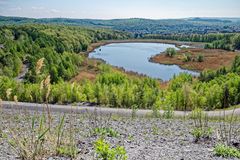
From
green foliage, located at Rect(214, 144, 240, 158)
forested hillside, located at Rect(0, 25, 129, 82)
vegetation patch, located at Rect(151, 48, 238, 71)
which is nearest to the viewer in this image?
green foliage, located at Rect(214, 144, 240, 158)

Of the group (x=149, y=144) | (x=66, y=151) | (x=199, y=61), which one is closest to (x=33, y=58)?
(x=199, y=61)

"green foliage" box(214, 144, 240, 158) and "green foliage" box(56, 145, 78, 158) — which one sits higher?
"green foliage" box(56, 145, 78, 158)

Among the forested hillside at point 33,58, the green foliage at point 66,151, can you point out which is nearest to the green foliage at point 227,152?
the green foliage at point 66,151

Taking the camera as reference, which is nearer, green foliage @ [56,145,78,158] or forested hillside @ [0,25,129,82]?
green foliage @ [56,145,78,158]

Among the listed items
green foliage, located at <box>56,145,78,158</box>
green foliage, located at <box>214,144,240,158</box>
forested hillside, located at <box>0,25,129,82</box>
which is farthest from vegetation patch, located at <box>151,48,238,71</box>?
green foliage, located at <box>56,145,78,158</box>

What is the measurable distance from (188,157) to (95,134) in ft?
15.1

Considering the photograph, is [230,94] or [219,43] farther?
[219,43]

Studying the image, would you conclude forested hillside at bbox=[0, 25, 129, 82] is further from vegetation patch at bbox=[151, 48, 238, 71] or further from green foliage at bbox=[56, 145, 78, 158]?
green foliage at bbox=[56, 145, 78, 158]

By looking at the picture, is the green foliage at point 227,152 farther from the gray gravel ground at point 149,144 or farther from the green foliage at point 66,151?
the green foliage at point 66,151

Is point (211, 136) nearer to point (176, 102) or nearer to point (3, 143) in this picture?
point (3, 143)

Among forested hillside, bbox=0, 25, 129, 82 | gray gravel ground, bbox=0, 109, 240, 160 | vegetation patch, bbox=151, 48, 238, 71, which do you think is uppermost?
gray gravel ground, bbox=0, 109, 240, 160

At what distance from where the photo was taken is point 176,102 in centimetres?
3956

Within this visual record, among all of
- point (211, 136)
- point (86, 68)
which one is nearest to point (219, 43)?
point (86, 68)

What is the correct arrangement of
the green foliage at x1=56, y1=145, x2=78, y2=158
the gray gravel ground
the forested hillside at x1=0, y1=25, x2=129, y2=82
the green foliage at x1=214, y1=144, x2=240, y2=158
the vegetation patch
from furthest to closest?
1. the vegetation patch
2. the forested hillside at x1=0, y1=25, x2=129, y2=82
3. the green foliage at x1=214, y1=144, x2=240, y2=158
4. the gray gravel ground
5. the green foliage at x1=56, y1=145, x2=78, y2=158
